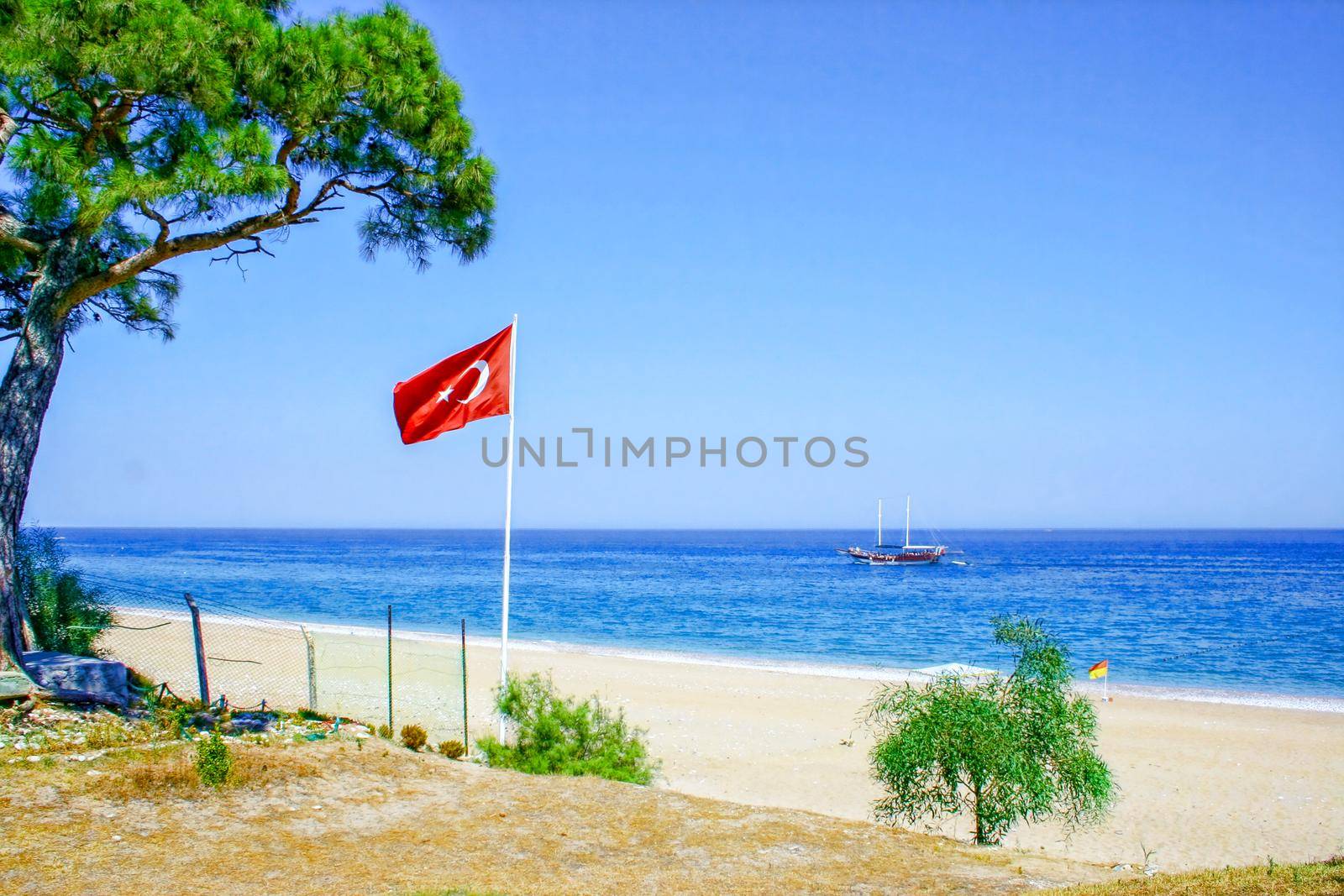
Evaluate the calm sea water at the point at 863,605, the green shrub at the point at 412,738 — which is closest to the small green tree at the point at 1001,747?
the green shrub at the point at 412,738

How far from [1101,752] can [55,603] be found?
60.3ft

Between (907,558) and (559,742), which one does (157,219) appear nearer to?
(559,742)

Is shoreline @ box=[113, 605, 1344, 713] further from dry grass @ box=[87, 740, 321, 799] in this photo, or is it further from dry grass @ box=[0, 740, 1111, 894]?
dry grass @ box=[0, 740, 1111, 894]

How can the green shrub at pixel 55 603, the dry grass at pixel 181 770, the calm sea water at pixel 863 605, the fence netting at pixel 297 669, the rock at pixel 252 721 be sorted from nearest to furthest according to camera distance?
the dry grass at pixel 181 770 < the rock at pixel 252 721 < the green shrub at pixel 55 603 < the fence netting at pixel 297 669 < the calm sea water at pixel 863 605

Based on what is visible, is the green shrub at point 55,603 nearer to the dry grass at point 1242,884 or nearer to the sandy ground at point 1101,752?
the sandy ground at point 1101,752

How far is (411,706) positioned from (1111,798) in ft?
44.9

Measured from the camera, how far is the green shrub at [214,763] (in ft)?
25.0

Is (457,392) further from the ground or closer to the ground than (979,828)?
further from the ground

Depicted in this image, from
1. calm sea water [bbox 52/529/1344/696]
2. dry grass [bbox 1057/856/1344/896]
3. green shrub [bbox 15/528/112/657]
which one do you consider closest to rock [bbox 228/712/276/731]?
green shrub [bbox 15/528/112/657]

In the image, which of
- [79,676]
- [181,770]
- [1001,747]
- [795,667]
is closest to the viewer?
[181,770]

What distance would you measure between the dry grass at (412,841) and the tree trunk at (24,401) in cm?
267

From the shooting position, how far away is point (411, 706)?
731 inches

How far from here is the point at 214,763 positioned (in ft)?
25.3

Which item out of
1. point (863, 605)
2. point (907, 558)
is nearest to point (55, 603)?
point (863, 605)
